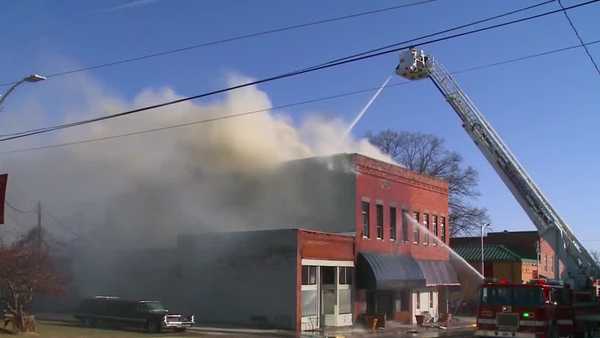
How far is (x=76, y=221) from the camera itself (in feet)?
150

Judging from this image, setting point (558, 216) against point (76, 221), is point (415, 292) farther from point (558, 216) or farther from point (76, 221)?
point (76, 221)

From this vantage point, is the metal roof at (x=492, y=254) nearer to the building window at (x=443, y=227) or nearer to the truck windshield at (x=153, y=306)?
the building window at (x=443, y=227)

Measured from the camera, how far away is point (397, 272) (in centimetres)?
3866

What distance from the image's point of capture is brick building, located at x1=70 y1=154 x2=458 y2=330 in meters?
33.4

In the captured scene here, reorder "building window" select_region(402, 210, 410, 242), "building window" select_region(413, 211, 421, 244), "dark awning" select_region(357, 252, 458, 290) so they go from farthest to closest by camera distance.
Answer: "building window" select_region(413, 211, 421, 244) < "building window" select_region(402, 210, 410, 242) < "dark awning" select_region(357, 252, 458, 290)

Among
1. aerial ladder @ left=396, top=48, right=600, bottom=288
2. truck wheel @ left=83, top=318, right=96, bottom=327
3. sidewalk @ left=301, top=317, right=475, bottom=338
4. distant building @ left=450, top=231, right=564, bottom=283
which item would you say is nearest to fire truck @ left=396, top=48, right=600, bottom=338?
aerial ladder @ left=396, top=48, right=600, bottom=288

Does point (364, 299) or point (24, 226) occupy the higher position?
point (24, 226)

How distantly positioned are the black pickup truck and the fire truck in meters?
13.4

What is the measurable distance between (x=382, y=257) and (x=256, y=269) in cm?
822

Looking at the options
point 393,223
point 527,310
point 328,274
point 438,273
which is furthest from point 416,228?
point 527,310

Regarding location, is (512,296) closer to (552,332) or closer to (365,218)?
(552,332)

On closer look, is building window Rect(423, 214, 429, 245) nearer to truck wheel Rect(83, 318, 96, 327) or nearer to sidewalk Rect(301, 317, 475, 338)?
sidewalk Rect(301, 317, 475, 338)

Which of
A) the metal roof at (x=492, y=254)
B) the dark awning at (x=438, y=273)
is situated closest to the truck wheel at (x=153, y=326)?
the dark awning at (x=438, y=273)

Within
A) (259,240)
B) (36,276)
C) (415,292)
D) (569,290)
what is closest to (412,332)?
(415,292)
